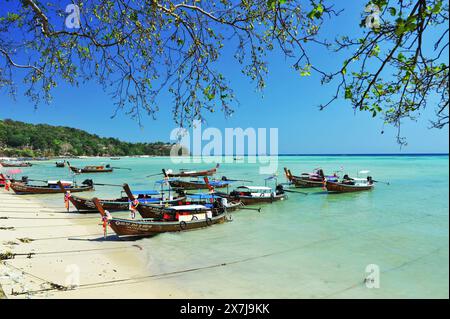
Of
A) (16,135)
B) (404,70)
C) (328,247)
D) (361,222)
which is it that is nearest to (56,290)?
(404,70)

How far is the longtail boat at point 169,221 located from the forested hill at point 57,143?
296 ft

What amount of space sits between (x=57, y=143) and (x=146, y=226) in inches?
4769

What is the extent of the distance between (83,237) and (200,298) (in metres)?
7.48

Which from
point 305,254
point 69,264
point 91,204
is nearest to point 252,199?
point 91,204

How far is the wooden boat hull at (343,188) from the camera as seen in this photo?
30031 mm

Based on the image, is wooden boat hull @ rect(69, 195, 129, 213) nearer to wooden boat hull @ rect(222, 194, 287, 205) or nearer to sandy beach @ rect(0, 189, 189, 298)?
sandy beach @ rect(0, 189, 189, 298)

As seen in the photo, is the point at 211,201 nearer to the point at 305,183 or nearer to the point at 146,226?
the point at 146,226

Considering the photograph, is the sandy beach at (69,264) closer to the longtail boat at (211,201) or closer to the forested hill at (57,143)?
the longtail boat at (211,201)

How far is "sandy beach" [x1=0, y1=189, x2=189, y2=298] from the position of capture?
299 inches

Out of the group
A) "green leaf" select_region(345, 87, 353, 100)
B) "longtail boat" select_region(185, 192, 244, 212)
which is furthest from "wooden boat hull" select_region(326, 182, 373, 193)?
"green leaf" select_region(345, 87, 353, 100)

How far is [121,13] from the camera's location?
5.40m

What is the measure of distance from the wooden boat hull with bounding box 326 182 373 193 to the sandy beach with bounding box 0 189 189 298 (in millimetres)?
21027

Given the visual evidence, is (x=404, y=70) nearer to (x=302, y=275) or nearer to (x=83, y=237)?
(x=302, y=275)

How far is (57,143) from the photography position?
120 meters
